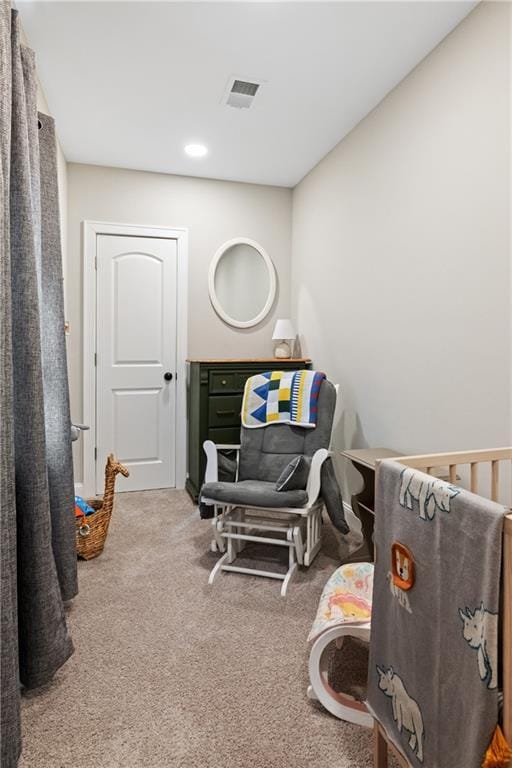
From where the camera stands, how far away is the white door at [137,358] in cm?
364

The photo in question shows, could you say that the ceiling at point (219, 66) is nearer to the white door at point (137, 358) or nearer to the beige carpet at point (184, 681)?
the white door at point (137, 358)

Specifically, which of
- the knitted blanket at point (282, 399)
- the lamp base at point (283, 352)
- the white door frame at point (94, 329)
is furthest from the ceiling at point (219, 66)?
the knitted blanket at point (282, 399)

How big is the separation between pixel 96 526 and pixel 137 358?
155 centimetres

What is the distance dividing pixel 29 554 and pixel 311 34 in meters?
2.40

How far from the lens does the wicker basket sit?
8.10ft

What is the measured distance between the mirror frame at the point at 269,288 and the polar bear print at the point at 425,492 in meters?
2.94

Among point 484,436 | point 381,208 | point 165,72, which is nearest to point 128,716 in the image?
point 484,436

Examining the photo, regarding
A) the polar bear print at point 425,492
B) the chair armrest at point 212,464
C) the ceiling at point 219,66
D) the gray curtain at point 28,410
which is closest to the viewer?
the polar bear print at point 425,492

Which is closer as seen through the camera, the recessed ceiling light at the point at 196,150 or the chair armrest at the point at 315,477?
the chair armrest at the point at 315,477

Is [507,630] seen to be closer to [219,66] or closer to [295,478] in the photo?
[295,478]

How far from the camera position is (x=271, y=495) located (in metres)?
2.28

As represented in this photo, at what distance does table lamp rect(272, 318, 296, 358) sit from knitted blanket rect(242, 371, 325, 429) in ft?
2.75

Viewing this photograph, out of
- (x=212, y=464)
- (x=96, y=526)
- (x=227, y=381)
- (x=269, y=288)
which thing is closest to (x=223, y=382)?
(x=227, y=381)

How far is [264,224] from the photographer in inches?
155
